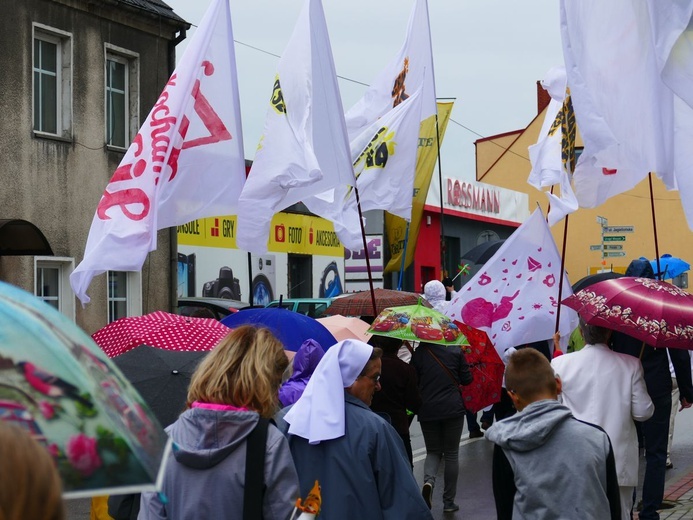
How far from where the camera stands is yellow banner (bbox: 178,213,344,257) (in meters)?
25.9

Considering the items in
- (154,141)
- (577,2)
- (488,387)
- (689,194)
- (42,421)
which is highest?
(577,2)

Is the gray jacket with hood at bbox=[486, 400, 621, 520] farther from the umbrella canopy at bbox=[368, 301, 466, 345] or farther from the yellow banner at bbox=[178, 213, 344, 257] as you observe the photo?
the yellow banner at bbox=[178, 213, 344, 257]

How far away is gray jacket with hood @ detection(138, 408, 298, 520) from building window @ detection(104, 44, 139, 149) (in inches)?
671

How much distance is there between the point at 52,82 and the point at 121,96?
1.78 meters

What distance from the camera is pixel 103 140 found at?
794 inches

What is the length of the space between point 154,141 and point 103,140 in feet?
39.3

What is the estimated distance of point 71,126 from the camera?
19.5 metres

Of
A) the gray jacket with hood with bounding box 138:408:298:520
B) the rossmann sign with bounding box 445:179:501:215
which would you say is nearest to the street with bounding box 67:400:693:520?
the gray jacket with hood with bounding box 138:408:298:520

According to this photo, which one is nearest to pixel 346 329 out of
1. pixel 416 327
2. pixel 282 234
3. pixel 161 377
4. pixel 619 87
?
pixel 416 327

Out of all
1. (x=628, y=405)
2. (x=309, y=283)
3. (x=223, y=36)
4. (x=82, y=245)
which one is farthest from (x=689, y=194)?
(x=309, y=283)

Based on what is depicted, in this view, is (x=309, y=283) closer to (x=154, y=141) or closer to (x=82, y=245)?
(x=82, y=245)

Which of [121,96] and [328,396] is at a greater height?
[121,96]

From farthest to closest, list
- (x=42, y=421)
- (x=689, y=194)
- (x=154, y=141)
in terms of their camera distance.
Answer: (x=154, y=141)
(x=689, y=194)
(x=42, y=421)

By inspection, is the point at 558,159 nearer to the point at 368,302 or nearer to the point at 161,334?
the point at 161,334
